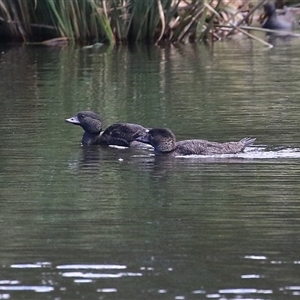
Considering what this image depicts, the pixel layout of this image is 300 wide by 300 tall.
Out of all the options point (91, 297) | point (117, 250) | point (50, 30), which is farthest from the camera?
point (50, 30)

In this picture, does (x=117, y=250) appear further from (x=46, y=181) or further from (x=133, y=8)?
(x=133, y=8)

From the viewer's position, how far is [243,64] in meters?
20.9

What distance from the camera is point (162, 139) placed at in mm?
11609

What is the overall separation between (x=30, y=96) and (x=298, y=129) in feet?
17.6

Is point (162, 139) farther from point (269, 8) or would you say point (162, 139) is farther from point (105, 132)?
point (269, 8)

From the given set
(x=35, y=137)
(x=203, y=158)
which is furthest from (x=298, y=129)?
(x=35, y=137)

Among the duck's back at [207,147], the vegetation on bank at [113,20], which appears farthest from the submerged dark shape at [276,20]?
the duck's back at [207,147]

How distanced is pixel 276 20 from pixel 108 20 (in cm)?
660

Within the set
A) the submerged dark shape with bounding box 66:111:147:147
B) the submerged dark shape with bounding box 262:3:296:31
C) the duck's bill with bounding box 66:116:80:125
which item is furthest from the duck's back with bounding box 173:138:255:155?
the submerged dark shape with bounding box 262:3:296:31

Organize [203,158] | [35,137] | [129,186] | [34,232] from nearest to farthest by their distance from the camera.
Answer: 1. [34,232]
2. [129,186]
3. [203,158]
4. [35,137]

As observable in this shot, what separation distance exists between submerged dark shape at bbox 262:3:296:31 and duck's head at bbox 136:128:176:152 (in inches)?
698

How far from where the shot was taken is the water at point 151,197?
21.7 ft

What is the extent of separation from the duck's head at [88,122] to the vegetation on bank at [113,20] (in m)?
10.6

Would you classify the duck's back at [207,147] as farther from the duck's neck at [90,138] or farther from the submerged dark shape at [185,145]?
the duck's neck at [90,138]
